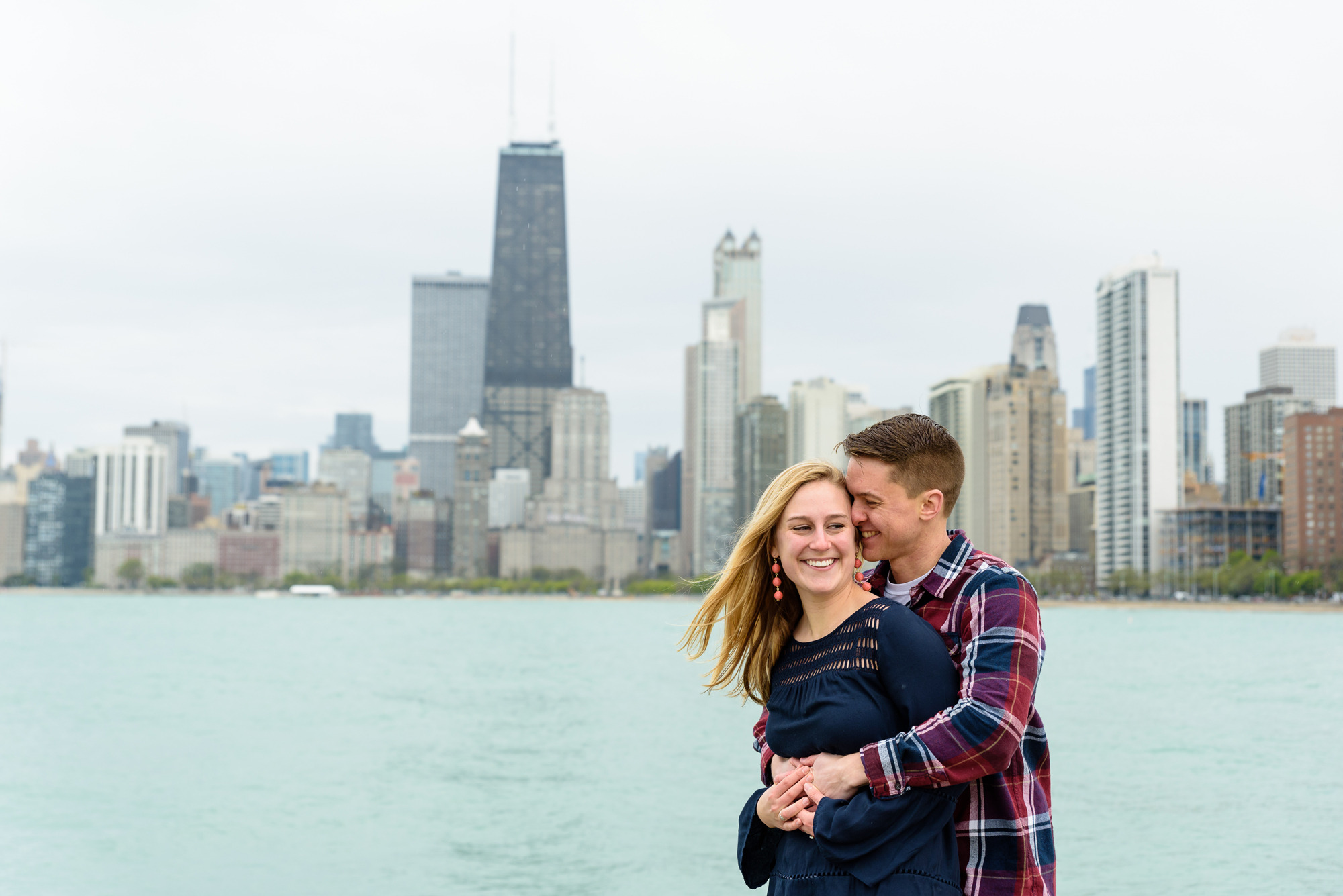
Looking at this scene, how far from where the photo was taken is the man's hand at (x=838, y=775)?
3.83 meters

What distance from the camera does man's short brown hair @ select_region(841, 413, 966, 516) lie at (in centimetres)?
404

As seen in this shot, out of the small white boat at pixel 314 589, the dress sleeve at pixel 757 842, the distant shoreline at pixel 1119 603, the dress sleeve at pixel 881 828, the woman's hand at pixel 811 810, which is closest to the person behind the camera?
the dress sleeve at pixel 881 828

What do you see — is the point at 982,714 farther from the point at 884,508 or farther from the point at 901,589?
the point at 884,508

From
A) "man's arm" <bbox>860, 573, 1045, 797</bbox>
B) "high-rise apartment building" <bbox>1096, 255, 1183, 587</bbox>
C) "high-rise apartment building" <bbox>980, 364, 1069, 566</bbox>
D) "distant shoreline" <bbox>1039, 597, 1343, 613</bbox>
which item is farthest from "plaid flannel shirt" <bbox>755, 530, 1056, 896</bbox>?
"high-rise apartment building" <bbox>980, 364, 1069, 566</bbox>

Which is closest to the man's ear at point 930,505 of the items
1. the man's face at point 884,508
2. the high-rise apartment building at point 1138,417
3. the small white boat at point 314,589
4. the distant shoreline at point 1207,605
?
the man's face at point 884,508

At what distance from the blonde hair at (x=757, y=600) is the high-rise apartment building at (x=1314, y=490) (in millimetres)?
153739

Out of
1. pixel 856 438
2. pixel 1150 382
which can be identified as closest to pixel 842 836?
pixel 856 438

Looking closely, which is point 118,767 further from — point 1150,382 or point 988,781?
point 1150,382

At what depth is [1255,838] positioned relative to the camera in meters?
19.7

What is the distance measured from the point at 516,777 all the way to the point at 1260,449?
191755 millimetres

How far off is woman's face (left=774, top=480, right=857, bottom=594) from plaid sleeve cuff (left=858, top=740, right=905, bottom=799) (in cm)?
51

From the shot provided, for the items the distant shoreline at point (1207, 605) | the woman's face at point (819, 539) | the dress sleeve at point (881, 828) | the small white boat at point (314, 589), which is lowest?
the small white boat at point (314, 589)

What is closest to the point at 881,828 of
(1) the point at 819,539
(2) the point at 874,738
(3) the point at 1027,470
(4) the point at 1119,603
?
(2) the point at 874,738

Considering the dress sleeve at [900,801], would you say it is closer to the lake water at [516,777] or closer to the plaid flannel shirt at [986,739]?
the plaid flannel shirt at [986,739]
